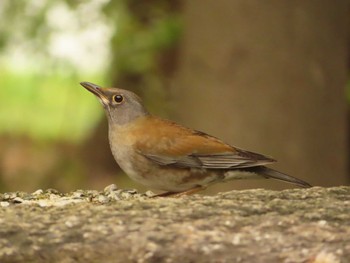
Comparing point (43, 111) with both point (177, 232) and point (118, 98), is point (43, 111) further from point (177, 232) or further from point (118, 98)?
point (177, 232)

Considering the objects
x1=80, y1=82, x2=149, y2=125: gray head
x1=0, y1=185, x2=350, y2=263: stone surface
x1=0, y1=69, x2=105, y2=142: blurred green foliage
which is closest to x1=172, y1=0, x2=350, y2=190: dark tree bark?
x1=80, y1=82, x2=149, y2=125: gray head

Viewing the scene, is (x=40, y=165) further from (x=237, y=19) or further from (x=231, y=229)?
(x=231, y=229)

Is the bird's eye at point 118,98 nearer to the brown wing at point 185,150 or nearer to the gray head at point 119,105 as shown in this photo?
the gray head at point 119,105

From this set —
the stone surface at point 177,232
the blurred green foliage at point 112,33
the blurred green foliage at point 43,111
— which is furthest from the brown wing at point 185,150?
the blurred green foliage at point 43,111

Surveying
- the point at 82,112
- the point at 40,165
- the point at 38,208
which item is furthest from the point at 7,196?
the point at 82,112

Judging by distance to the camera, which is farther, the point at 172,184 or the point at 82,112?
the point at 82,112

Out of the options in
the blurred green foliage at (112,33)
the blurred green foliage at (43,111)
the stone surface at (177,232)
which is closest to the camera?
the stone surface at (177,232)

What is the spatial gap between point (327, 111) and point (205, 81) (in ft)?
4.55

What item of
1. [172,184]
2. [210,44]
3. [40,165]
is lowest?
[40,165]

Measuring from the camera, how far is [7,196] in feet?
20.4

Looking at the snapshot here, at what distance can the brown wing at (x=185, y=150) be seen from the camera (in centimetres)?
671

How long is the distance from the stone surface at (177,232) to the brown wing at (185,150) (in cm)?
133

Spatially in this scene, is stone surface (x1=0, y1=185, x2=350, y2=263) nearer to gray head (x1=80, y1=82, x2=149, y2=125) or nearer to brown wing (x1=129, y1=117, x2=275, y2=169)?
brown wing (x1=129, y1=117, x2=275, y2=169)

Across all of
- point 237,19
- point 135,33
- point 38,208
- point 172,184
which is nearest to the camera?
point 38,208
